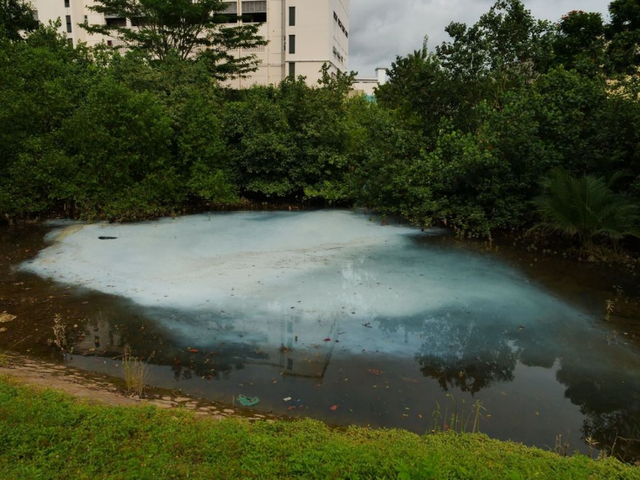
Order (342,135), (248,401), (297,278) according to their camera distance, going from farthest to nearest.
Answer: (342,135), (297,278), (248,401)

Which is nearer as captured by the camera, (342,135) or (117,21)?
A: (342,135)

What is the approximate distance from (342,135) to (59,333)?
12018mm

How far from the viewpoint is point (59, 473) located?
291cm

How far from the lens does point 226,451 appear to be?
3.20 metres

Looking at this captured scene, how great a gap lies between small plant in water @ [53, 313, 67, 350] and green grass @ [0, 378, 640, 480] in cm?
212

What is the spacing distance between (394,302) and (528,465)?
435 centimetres

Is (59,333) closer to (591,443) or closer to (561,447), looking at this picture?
(561,447)

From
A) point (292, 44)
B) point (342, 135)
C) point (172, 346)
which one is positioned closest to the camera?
point (172, 346)

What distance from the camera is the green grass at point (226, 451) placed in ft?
9.76

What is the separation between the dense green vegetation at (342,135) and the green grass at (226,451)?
8693mm

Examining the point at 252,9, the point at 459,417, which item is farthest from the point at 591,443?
the point at 252,9

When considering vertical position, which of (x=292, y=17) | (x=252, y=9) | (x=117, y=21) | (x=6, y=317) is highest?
(x=252, y=9)

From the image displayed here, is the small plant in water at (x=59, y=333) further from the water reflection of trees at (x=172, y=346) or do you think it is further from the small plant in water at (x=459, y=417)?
the small plant in water at (x=459, y=417)

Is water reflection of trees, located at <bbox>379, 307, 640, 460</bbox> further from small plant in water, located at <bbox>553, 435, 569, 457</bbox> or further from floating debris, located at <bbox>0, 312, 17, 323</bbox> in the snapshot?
floating debris, located at <bbox>0, 312, 17, 323</bbox>
